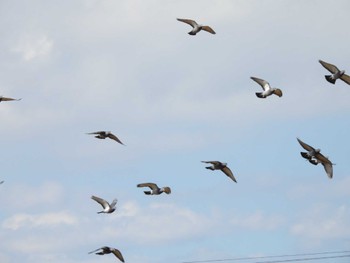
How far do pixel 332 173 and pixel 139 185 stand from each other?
707 inches

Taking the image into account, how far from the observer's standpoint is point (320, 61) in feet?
391

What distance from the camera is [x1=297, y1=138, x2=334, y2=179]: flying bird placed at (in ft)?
412

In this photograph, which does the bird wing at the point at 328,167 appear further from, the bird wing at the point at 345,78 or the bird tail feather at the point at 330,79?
the bird tail feather at the point at 330,79

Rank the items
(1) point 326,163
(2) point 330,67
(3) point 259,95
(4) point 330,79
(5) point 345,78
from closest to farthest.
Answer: (4) point 330,79
(2) point 330,67
(5) point 345,78
(3) point 259,95
(1) point 326,163

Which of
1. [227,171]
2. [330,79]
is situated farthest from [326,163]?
[330,79]

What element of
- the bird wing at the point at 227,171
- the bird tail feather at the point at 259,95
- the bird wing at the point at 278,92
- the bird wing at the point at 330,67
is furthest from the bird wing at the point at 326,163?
the bird wing at the point at 227,171

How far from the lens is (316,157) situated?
416 feet

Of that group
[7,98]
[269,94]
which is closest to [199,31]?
[269,94]

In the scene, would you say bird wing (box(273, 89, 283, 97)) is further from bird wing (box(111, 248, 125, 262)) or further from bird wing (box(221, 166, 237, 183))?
bird wing (box(111, 248, 125, 262))

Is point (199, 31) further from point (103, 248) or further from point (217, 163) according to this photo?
point (103, 248)

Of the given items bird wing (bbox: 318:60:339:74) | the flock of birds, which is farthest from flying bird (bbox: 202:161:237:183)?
bird wing (bbox: 318:60:339:74)

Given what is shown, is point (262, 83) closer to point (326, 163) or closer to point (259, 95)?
point (259, 95)

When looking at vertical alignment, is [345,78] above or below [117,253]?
above

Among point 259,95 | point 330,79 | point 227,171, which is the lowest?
point 227,171
